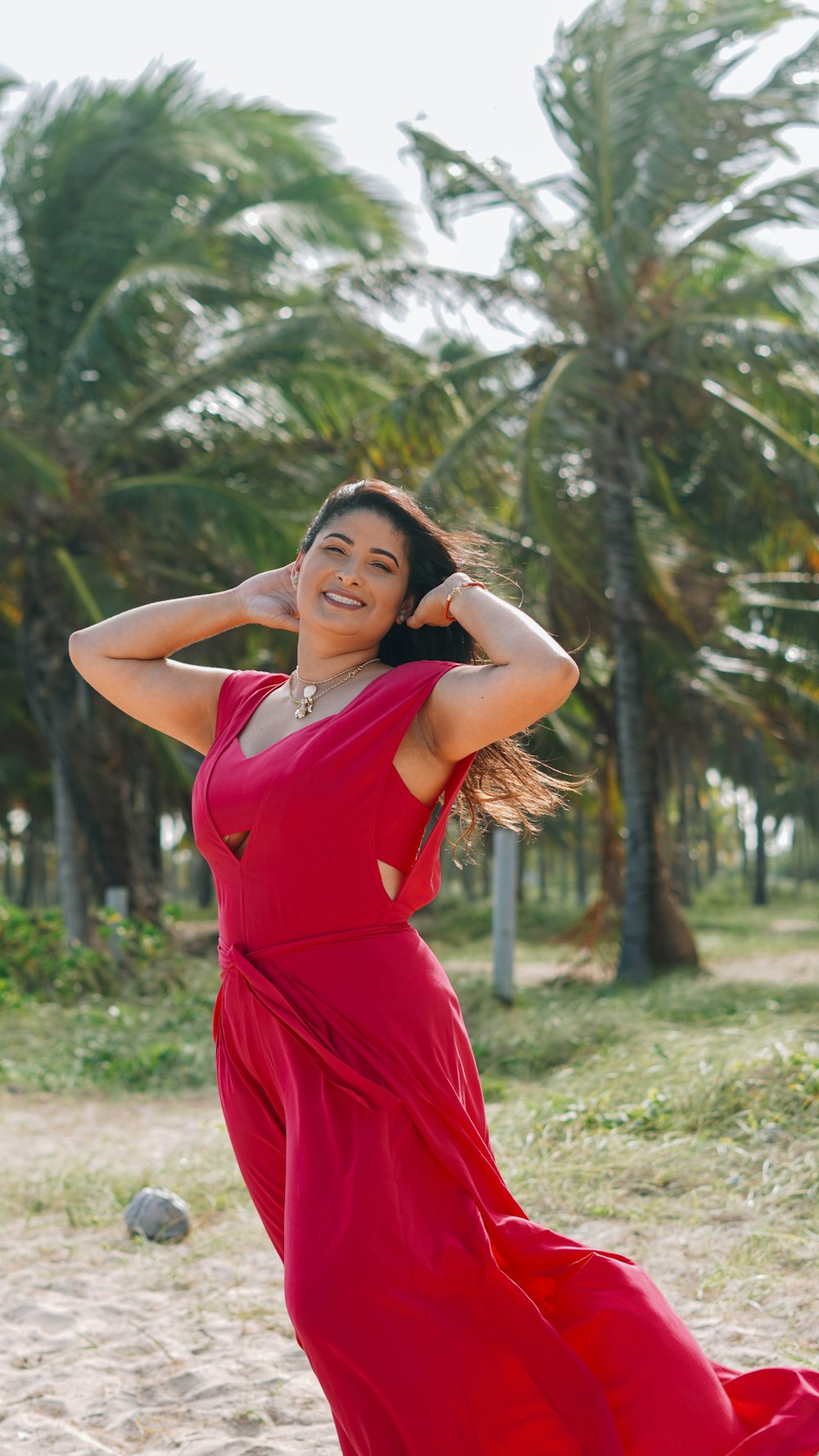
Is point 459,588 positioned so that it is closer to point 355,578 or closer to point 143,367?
point 355,578

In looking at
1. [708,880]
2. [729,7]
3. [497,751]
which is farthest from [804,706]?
[708,880]

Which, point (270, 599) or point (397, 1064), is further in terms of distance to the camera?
point (270, 599)

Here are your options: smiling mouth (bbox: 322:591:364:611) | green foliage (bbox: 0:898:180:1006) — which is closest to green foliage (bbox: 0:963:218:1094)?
green foliage (bbox: 0:898:180:1006)

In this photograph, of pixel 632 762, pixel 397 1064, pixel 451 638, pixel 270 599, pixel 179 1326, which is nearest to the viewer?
pixel 397 1064

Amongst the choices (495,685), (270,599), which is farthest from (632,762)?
(495,685)

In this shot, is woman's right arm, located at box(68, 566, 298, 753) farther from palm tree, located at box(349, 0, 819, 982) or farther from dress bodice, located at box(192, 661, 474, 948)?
palm tree, located at box(349, 0, 819, 982)

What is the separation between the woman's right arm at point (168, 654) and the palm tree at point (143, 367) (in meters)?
8.16

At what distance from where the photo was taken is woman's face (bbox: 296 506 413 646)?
2494mm

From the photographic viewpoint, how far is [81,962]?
34.3 feet

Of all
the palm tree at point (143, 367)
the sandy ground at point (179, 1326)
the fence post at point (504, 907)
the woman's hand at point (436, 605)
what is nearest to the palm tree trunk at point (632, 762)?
the fence post at point (504, 907)

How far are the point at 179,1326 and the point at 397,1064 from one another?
2151mm

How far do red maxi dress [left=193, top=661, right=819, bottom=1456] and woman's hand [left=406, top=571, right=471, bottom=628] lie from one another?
0.13 meters

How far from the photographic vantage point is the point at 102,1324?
3879 millimetres

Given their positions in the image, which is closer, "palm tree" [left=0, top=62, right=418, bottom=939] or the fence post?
the fence post
